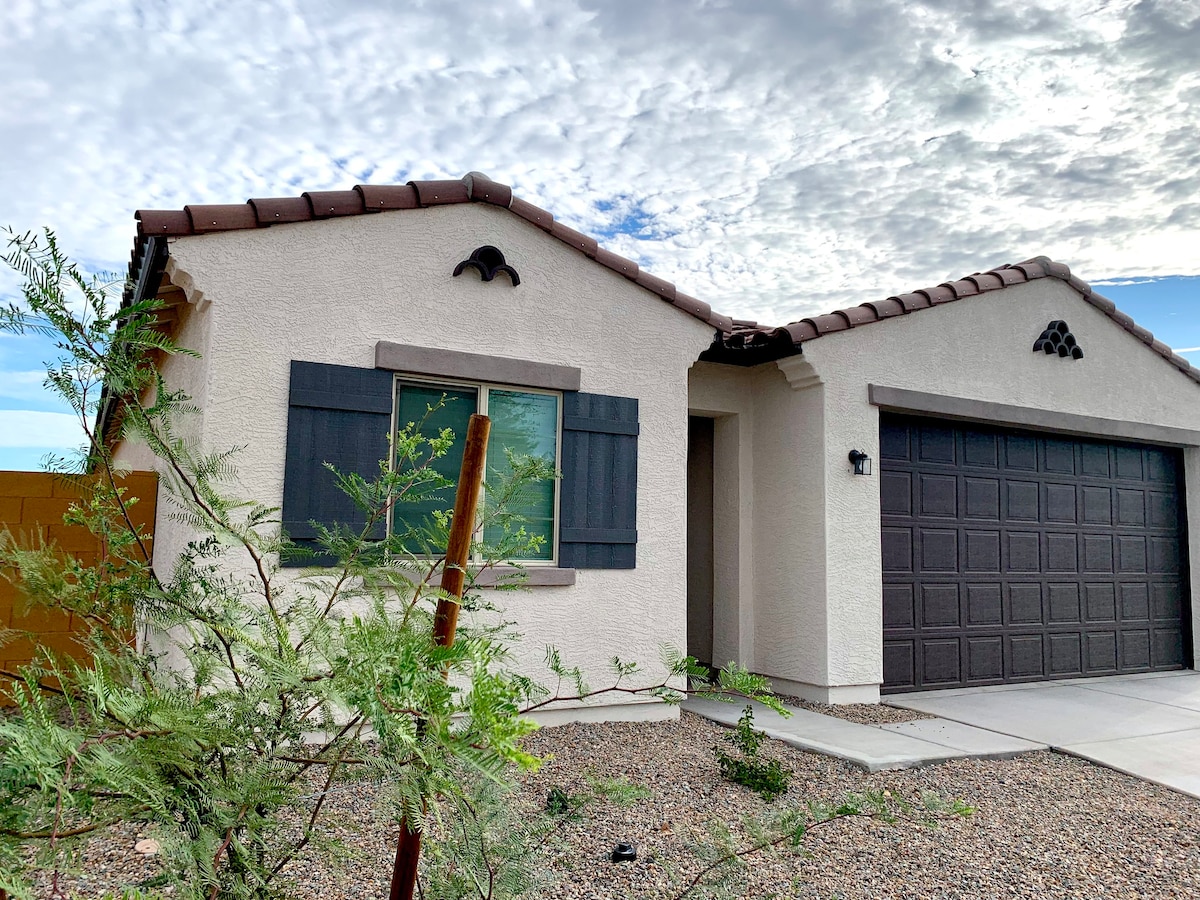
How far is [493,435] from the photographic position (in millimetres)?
6410

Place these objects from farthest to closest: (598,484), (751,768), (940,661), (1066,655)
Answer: (1066,655) < (940,661) < (598,484) < (751,768)

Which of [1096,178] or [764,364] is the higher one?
[1096,178]

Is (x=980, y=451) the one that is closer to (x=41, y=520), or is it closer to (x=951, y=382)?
(x=951, y=382)

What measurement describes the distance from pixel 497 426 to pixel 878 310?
151 inches

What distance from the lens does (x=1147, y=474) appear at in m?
10.2

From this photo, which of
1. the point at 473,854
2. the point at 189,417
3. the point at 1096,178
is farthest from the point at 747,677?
the point at 1096,178

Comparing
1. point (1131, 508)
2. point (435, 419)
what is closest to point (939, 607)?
point (1131, 508)

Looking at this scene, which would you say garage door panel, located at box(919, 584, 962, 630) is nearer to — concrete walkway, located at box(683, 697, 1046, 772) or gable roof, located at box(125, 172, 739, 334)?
concrete walkway, located at box(683, 697, 1046, 772)

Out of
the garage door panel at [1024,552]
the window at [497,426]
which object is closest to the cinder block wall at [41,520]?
the window at [497,426]

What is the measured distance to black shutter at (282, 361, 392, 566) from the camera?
18.5 feet

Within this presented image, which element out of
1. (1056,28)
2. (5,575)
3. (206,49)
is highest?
(1056,28)

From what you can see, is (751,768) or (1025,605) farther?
(1025,605)

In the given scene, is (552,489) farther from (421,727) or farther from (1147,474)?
(1147,474)

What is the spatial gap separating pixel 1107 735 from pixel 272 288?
728cm
